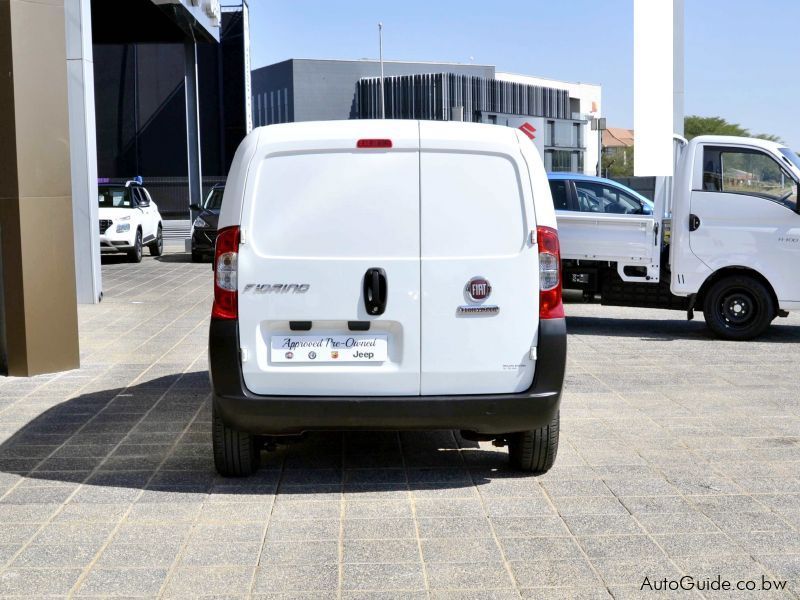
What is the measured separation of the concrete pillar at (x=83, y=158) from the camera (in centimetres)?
1540

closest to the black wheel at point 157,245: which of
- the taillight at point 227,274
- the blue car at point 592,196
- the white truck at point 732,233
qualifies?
the blue car at point 592,196

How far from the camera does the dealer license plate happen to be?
5.59 m

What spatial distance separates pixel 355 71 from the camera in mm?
102938

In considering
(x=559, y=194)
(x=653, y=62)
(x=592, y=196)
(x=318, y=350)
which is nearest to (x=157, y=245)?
(x=559, y=194)

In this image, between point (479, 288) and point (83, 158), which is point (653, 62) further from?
point (479, 288)

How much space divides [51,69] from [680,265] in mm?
6452

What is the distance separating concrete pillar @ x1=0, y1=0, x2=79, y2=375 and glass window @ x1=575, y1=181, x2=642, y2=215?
6.87 metres

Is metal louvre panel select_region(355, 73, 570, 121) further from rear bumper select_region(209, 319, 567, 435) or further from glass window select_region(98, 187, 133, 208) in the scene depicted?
rear bumper select_region(209, 319, 567, 435)

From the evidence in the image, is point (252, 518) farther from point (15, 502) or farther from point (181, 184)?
point (181, 184)

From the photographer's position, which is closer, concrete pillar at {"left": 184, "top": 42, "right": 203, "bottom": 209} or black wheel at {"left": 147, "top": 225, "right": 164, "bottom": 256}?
black wheel at {"left": 147, "top": 225, "right": 164, "bottom": 256}

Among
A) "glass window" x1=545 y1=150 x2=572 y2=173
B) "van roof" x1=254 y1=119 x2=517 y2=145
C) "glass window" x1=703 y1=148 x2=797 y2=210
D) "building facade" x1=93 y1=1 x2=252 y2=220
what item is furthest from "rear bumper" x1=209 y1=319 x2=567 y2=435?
"glass window" x1=545 y1=150 x2=572 y2=173

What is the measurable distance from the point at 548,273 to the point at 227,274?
1577mm

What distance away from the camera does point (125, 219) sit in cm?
2369

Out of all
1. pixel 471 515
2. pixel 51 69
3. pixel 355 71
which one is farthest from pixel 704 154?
pixel 355 71
